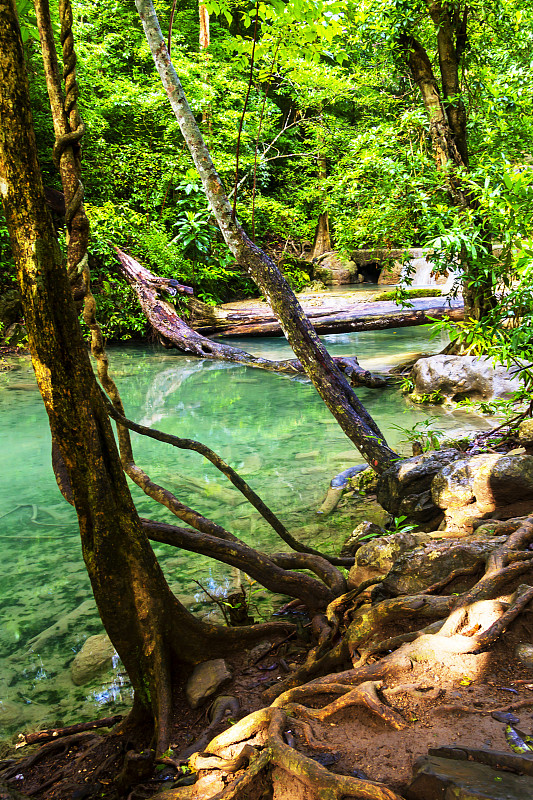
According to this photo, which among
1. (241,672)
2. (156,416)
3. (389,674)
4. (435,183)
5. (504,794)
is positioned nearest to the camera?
(504,794)

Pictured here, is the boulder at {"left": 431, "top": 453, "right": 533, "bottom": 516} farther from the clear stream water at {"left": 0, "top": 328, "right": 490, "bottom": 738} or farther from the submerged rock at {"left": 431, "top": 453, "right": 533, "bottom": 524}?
the clear stream water at {"left": 0, "top": 328, "right": 490, "bottom": 738}

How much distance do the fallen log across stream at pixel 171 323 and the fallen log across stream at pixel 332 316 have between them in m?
1.21

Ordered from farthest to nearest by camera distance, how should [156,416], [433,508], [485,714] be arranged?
1. [156,416]
2. [433,508]
3. [485,714]

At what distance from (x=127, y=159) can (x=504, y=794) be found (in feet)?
54.4

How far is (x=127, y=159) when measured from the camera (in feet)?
50.5

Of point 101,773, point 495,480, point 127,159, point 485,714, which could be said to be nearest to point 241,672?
point 101,773

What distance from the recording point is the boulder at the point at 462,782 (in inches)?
51.2

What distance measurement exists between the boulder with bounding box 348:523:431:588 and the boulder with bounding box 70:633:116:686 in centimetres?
147

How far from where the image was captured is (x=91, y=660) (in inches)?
126

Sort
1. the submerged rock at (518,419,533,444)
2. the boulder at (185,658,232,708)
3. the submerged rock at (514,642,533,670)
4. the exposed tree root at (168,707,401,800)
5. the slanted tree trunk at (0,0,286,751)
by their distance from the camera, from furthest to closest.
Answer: the submerged rock at (518,419,533,444), the boulder at (185,658,232,708), the submerged rock at (514,642,533,670), the slanted tree trunk at (0,0,286,751), the exposed tree root at (168,707,401,800)

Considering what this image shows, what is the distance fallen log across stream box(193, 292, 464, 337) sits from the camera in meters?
12.3

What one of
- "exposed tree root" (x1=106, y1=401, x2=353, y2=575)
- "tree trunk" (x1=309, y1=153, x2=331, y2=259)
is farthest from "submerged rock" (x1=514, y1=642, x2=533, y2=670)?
"tree trunk" (x1=309, y1=153, x2=331, y2=259)

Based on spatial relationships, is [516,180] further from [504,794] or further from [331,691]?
[504,794]

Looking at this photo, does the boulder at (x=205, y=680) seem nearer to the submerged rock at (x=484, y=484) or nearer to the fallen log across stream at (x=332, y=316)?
the submerged rock at (x=484, y=484)
